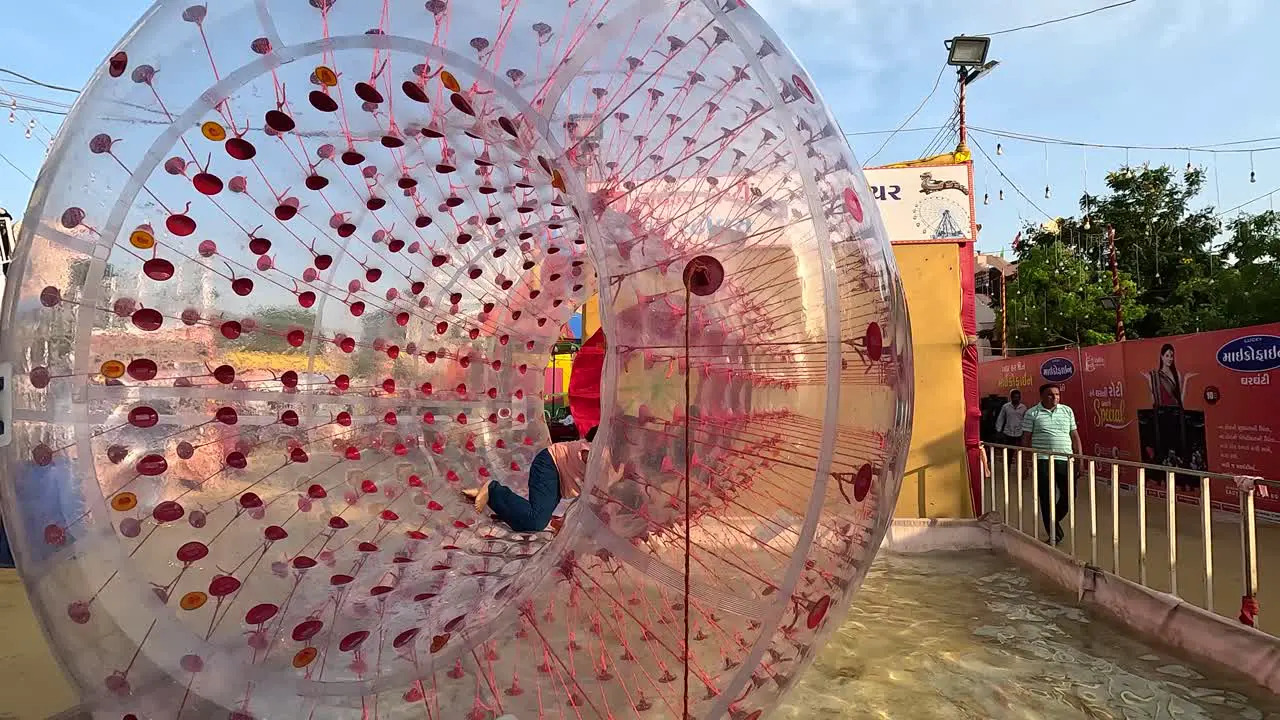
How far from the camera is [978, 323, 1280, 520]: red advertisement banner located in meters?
7.29

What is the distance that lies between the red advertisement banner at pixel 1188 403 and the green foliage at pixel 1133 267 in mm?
10993

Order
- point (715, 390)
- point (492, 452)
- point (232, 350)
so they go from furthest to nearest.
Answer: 1. point (492, 452)
2. point (232, 350)
3. point (715, 390)

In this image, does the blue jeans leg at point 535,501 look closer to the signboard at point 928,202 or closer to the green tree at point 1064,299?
the signboard at point 928,202

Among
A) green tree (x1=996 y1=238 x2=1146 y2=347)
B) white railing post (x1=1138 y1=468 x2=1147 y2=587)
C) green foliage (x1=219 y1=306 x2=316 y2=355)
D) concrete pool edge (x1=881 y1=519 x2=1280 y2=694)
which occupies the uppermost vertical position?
green tree (x1=996 y1=238 x2=1146 y2=347)

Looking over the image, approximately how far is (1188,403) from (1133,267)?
53.4 ft

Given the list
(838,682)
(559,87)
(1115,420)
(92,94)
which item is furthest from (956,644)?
(1115,420)

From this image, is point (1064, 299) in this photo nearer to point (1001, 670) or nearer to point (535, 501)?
point (1001, 670)

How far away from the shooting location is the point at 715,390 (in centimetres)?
191

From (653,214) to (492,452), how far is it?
324 centimetres

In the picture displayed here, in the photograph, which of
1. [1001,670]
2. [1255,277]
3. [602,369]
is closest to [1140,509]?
[1001,670]

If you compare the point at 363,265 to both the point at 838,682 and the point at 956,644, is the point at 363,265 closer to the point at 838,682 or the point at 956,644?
the point at 838,682

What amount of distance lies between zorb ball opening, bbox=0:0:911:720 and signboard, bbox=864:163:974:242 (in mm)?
4980

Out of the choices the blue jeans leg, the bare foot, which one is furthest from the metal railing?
the bare foot

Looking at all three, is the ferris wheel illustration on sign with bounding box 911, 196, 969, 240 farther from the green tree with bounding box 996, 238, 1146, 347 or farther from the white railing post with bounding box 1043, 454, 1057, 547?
the green tree with bounding box 996, 238, 1146, 347
